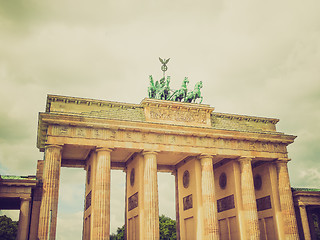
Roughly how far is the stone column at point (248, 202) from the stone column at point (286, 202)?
126 inches

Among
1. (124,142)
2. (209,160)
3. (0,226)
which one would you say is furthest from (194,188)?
(0,226)

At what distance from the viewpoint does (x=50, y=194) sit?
24266 millimetres

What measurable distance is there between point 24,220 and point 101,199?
5.74 metres

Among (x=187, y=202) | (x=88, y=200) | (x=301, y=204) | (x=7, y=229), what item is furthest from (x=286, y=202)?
(x=7, y=229)

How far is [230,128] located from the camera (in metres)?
32.5

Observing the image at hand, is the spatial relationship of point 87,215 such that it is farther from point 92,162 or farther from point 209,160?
point 209,160

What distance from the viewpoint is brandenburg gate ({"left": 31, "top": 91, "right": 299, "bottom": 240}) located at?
85.5ft

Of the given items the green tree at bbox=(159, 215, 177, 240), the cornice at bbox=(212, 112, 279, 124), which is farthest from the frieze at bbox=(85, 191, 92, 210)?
the green tree at bbox=(159, 215, 177, 240)

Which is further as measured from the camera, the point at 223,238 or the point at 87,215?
the point at 223,238

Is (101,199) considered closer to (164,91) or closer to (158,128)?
(158,128)

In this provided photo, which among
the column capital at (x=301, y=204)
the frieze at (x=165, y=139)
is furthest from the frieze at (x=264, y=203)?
the frieze at (x=165, y=139)

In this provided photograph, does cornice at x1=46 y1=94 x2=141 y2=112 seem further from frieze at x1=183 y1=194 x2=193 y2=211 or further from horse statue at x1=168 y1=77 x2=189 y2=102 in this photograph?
frieze at x1=183 y1=194 x2=193 y2=211

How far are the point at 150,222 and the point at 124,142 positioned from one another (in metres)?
6.88

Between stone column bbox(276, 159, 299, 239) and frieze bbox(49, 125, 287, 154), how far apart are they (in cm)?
170
